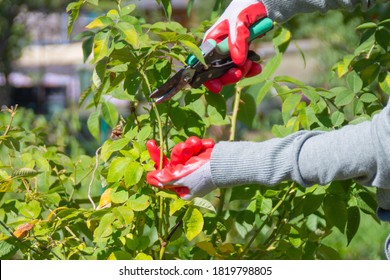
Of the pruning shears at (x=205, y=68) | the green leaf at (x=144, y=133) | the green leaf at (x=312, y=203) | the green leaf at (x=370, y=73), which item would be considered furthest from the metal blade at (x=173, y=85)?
the green leaf at (x=370, y=73)

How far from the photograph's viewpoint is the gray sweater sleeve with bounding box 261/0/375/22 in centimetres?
197

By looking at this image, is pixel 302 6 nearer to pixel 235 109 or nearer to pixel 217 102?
pixel 217 102

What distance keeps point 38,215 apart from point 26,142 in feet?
1.68

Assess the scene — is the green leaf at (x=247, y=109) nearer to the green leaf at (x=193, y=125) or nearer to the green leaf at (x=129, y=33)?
the green leaf at (x=193, y=125)

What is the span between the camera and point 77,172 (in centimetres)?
231

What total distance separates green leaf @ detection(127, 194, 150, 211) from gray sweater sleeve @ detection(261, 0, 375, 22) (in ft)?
1.71

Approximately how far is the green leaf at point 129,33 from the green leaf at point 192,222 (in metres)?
0.39

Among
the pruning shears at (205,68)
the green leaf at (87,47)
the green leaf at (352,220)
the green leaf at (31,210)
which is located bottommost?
the green leaf at (352,220)

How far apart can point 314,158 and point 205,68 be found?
0.41m

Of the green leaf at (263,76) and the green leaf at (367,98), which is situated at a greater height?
the green leaf at (263,76)

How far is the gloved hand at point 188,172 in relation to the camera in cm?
172

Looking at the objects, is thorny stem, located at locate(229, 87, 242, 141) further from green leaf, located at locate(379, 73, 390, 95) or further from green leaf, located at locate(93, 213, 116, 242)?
green leaf, located at locate(93, 213, 116, 242)

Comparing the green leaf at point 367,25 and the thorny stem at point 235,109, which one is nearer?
the green leaf at point 367,25

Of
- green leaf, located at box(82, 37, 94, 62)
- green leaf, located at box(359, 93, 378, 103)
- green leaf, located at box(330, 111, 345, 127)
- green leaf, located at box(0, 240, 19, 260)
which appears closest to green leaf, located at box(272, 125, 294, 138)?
green leaf, located at box(330, 111, 345, 127)
